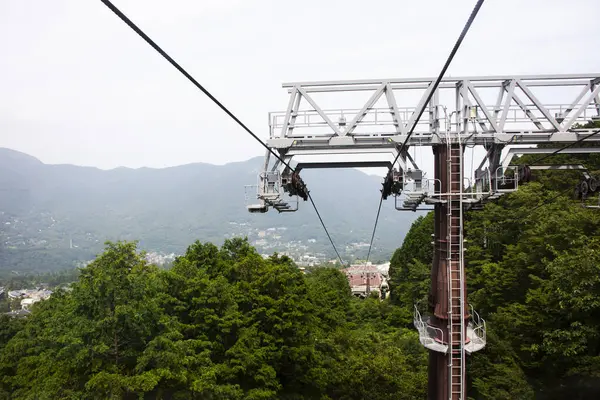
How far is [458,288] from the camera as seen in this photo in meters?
6.78

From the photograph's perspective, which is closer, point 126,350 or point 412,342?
point 126,350

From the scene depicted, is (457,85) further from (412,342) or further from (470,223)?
(470,223)

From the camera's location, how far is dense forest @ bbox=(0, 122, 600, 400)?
9305 mm

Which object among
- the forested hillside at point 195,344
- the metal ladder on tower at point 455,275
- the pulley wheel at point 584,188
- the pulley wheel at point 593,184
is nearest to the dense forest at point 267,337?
the forested hillside at point 195,344

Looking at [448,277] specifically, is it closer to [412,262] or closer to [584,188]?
[584,188]

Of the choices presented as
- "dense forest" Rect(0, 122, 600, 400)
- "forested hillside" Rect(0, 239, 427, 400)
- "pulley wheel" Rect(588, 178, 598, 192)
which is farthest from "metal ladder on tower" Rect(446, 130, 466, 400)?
"forested hillside" Rect(0, 239, 427, 400)

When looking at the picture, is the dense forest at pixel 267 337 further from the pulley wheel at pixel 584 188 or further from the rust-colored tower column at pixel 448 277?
the rust-colored tower column at pixel 448 277

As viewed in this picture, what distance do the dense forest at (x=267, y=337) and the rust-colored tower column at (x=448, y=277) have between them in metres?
3.84

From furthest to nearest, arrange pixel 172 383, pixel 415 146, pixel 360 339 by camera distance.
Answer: pixel 360 339 < pixel 172 383 < pixel 415 146

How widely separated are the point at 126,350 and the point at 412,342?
1233cm

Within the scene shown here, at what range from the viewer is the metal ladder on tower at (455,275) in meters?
6.64

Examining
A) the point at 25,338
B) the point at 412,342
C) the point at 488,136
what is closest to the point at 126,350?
the point at 25,338

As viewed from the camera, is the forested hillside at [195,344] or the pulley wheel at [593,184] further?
the forested hillside at [195,344]

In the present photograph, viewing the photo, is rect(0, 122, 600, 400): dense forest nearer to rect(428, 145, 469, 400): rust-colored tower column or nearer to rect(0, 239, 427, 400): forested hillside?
rect(0, 239, 427, 400): forested hillside
